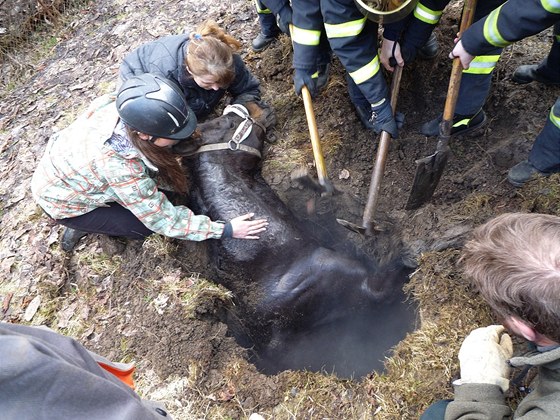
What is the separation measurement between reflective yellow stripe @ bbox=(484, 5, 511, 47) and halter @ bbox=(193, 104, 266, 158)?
2.05 metres

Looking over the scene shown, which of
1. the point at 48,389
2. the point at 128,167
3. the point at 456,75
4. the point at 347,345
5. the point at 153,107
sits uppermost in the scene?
the point at 48,389

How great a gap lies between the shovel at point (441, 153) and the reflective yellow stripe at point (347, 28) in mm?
720

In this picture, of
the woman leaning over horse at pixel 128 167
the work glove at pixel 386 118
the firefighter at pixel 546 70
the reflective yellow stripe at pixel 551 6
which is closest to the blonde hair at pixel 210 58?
the woman leaning over horse at pixel 128 167

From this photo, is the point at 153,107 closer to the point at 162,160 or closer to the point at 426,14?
the point at 162,160

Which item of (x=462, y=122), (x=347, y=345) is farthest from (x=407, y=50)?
(x=347, y=345)

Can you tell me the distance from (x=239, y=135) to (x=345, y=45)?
4.09 feet

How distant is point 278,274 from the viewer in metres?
3.68

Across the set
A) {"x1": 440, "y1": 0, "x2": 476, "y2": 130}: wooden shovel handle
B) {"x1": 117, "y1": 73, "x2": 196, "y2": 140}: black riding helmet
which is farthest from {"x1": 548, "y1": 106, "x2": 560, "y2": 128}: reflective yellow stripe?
{"x1": 117, "y1": 73, "x2": 196, "y2": 140}: black riding helmet

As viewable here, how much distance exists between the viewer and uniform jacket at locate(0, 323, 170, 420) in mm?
1095

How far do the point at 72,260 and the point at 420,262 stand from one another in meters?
3.05

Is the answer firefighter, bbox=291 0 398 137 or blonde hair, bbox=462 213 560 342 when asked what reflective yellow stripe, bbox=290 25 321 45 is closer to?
firefighter, bbox=291 0 398 137

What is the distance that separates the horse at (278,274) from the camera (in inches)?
142

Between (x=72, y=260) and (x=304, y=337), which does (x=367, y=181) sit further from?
(x=72, y=260)

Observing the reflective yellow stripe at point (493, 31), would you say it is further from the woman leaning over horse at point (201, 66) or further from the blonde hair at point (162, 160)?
the blonde hair at point (162, 160)
